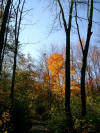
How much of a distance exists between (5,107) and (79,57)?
73.5ft

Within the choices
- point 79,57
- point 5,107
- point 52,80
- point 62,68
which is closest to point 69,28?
point 5,107

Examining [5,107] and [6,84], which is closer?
[5,107]

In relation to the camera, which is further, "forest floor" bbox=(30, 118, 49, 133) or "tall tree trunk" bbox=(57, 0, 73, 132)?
"forest floor" bbox=(30, 118, 49, 133)

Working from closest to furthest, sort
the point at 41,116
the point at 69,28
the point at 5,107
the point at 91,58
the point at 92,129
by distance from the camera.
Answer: the point at 92,129
the point at 5,107
the point at 69,28
the point at 41,116
the point at 91,58

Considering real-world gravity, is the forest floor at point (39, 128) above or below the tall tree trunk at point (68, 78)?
below

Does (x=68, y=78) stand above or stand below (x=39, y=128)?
above

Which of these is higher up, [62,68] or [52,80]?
[62,68]

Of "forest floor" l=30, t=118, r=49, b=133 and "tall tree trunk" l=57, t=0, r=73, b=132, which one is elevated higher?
"tall tree trunk" l=57, t=0, r=73, b=132

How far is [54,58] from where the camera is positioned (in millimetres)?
19906

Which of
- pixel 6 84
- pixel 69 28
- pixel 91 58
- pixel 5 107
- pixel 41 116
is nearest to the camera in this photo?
pixel 5 107

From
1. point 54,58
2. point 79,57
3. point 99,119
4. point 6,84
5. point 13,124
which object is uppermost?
point 79,57

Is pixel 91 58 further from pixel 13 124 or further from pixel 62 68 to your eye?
pixel 13 124

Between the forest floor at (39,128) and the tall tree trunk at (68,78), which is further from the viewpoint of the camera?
the forest floor at (39,128)

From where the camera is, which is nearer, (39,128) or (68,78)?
(68,78)
